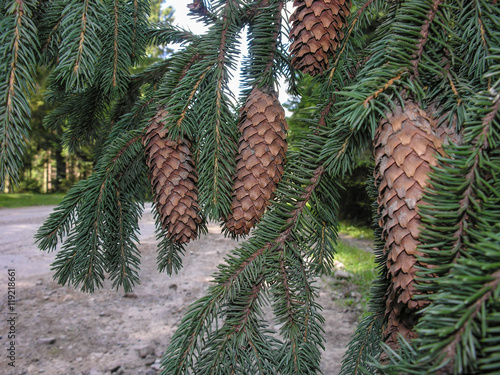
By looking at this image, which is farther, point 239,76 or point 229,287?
point 239,76

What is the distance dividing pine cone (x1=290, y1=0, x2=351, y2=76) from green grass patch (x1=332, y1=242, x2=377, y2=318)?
2183 mm

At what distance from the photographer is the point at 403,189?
382 mm

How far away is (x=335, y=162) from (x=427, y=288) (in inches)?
9.7

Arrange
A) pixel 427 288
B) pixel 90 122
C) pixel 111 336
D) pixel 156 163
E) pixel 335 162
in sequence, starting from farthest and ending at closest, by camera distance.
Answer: pixel 111 336 < pixel 90 122 < pixel 156 163 < pixel 335 162 < pixel 427 288

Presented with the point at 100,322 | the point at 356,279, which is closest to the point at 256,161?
the point at 100,322

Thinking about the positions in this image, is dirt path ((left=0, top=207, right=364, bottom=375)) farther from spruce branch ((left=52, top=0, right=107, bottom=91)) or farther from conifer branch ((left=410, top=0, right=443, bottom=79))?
conifer branch ((left=410, top=0, right=443, bottom=79))

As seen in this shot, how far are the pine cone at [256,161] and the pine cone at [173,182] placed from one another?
9 centimetres

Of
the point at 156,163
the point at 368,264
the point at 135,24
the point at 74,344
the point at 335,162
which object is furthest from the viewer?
the point at 368,264

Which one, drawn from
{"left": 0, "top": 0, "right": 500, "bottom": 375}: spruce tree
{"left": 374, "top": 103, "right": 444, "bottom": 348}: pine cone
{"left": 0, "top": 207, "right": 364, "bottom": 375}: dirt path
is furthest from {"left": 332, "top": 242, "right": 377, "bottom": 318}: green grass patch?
{"left": 374, "top": 103, "right": 444, "bottom": 348}: pine cone

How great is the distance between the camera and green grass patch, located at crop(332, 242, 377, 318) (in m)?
2.87

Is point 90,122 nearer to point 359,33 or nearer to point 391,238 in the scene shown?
point 359,33

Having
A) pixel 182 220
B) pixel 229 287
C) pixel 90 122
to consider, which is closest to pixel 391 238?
pixel 229 287

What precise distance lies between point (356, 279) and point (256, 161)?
3.11 meters

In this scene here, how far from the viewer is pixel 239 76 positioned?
2.18ft
